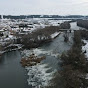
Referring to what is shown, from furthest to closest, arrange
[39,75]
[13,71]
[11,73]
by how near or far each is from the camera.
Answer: [13,71]
[11,73]
[39,75]

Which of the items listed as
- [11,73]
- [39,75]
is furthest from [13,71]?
[39,75]

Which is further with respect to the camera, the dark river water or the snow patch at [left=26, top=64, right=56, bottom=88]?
the dark river water

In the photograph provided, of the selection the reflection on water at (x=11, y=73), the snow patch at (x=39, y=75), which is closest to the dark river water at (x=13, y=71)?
the reflection on water at (x=11, y=73)

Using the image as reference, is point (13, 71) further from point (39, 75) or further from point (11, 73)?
point (39, 75)

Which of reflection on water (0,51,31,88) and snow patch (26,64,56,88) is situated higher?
snow patch (26,64,56,88)

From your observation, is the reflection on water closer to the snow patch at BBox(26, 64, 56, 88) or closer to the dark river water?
the dark river water

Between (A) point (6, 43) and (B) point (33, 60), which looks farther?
(A) point (6, 43)

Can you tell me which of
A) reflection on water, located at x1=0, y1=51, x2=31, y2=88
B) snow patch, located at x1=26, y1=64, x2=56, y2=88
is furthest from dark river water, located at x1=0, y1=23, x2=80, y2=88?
snow patch, located at x1=26, y1=64, x2=56, y2=88

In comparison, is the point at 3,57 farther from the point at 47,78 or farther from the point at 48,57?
the point at 47,78

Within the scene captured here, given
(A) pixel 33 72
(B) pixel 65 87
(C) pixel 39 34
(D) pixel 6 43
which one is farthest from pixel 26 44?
(B) pixel 65 87

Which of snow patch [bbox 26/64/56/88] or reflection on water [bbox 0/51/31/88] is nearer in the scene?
snow patch [bbox 26/64/56/88]

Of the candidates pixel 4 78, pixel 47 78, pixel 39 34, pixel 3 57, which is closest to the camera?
pixel 47 78
